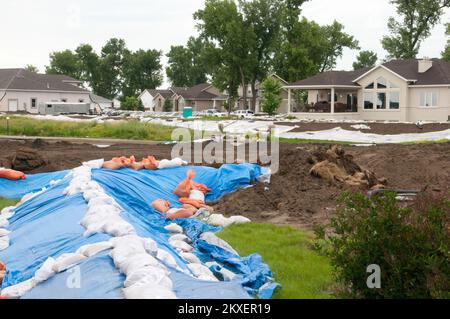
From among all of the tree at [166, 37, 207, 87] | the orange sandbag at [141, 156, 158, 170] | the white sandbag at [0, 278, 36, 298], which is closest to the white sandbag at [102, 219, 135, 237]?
the white sandbag at [0, 278, 36, 298]

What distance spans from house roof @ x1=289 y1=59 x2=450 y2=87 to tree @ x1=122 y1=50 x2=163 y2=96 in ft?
191

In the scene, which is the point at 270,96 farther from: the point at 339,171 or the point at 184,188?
the point at 184,188

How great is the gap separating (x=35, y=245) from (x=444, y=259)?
6.26 metres

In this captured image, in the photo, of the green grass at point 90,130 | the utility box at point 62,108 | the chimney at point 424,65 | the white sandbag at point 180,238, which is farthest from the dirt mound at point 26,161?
the utility box at point 62,108

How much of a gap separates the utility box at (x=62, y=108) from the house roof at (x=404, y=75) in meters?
23.8

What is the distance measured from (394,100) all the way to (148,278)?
159ft

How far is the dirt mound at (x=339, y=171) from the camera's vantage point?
656 inches

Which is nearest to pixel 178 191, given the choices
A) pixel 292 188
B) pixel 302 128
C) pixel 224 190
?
pixel 224 190

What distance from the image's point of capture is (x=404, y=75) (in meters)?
52.6

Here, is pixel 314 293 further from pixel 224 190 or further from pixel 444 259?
pixel 224 190

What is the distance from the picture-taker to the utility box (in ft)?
226

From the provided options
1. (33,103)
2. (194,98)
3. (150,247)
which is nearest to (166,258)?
(150,247)

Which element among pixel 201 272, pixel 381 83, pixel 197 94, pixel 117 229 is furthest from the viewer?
pixel 197 94

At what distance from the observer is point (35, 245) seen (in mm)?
10305
